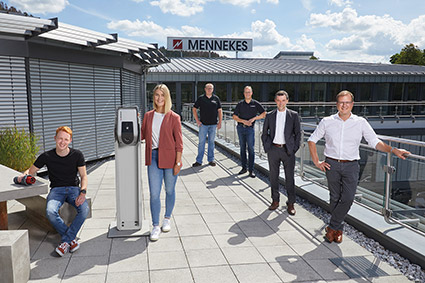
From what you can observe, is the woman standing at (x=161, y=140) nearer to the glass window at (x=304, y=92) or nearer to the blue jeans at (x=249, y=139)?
the blue jeans at (x=249, y=139)

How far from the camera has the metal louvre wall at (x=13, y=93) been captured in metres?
7.28

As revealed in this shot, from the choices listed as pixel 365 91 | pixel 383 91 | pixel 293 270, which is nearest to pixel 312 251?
pixel 293 270

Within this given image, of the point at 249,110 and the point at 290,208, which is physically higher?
the point at 249,110

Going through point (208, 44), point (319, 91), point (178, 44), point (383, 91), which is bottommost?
point (319, 91)

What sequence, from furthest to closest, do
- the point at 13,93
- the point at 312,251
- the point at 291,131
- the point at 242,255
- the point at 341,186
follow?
the point at 13,93 → the point at 291,131 → the point at 341,186 → the point at 312,251 → the point at 242,255

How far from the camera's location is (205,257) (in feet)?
12.8

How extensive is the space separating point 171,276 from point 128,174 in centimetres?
144

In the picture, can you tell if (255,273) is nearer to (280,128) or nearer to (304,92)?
(280,128)

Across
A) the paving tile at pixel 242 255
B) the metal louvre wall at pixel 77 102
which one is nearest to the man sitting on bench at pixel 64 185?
the paving tile at pixel 242 255

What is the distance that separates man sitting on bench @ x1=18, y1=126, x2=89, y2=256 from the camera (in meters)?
3.99

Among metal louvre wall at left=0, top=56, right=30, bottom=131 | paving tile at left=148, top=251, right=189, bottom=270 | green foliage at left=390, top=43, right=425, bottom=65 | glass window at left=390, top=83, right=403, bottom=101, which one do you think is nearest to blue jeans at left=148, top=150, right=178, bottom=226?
paving tile at left=148, top=251, right=189, bottom=270

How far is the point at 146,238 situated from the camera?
4.46m

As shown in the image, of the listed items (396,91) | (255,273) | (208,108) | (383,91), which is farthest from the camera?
(396,91)

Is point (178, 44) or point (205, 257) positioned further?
point (178, 44)
